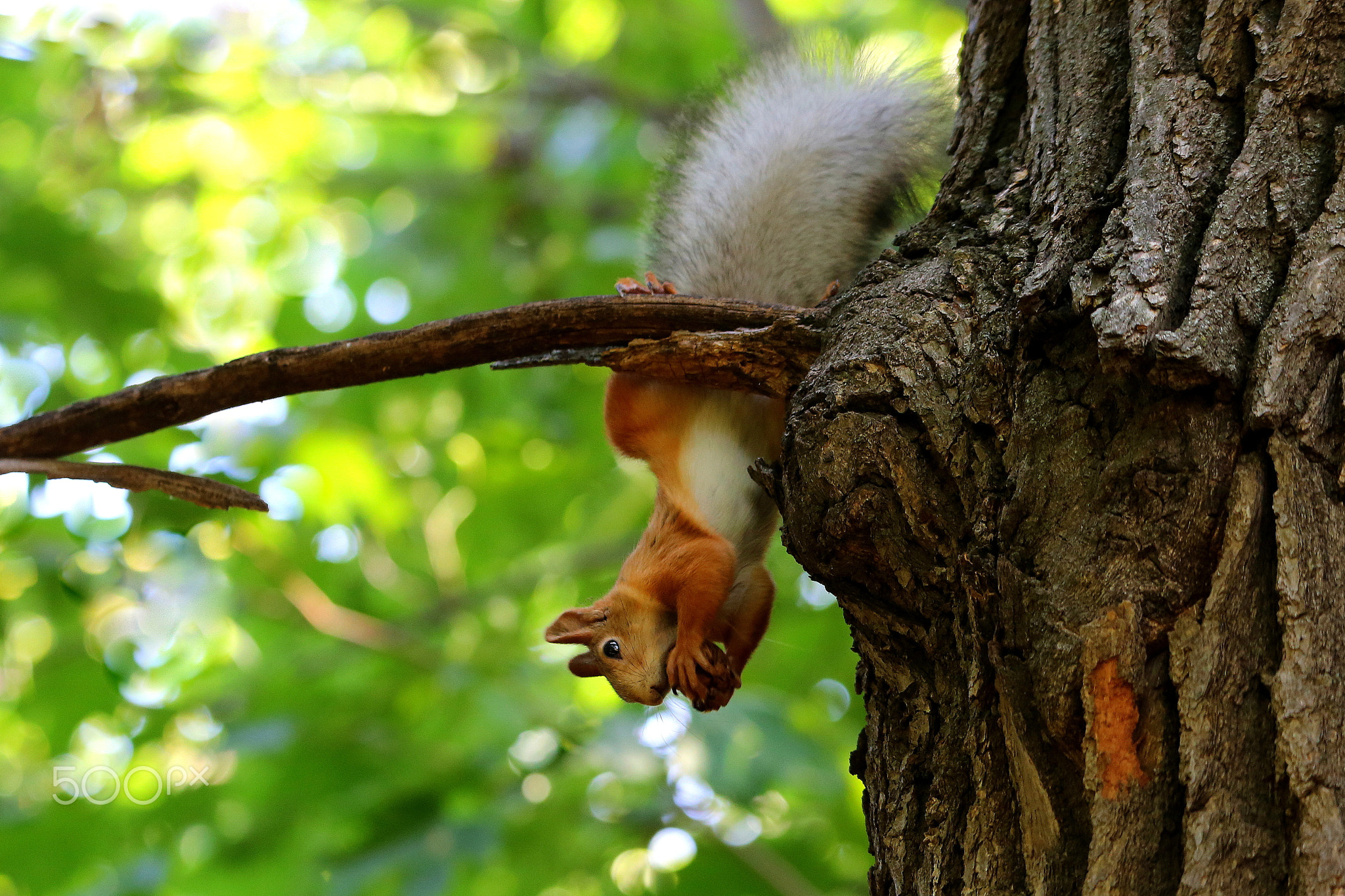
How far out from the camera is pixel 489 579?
3.82 metres

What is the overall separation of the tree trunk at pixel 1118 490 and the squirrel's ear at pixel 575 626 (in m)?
0.97

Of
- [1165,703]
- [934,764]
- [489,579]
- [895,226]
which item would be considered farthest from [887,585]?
[489,579]

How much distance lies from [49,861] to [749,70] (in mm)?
2570

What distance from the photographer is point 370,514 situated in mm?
4051

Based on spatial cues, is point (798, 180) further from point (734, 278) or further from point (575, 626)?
point (575, 626)

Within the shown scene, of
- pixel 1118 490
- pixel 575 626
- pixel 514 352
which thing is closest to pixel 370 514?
pixel 575 626

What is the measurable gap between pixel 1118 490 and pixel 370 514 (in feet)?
11.2

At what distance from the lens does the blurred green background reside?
2.73 m

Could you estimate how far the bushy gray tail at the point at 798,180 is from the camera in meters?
2.03

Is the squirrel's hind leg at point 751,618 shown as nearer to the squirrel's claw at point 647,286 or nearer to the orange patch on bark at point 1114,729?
the squirrel's claw at point 647,286

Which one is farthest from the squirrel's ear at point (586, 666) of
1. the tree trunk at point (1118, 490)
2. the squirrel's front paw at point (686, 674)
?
the tree trunk at point (1118, 490)

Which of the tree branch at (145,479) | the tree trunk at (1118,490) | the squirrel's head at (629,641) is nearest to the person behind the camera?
the tree trunk at (1118,490)

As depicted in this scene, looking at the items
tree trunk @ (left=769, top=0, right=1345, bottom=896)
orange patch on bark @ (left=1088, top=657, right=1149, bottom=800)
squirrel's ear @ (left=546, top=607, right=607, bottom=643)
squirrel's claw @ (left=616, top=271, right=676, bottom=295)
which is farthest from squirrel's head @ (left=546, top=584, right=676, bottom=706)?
orange patch on bark @ (left=1088, top=657, right=1149, bottom=800)

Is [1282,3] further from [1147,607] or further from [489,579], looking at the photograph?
[489,579]
